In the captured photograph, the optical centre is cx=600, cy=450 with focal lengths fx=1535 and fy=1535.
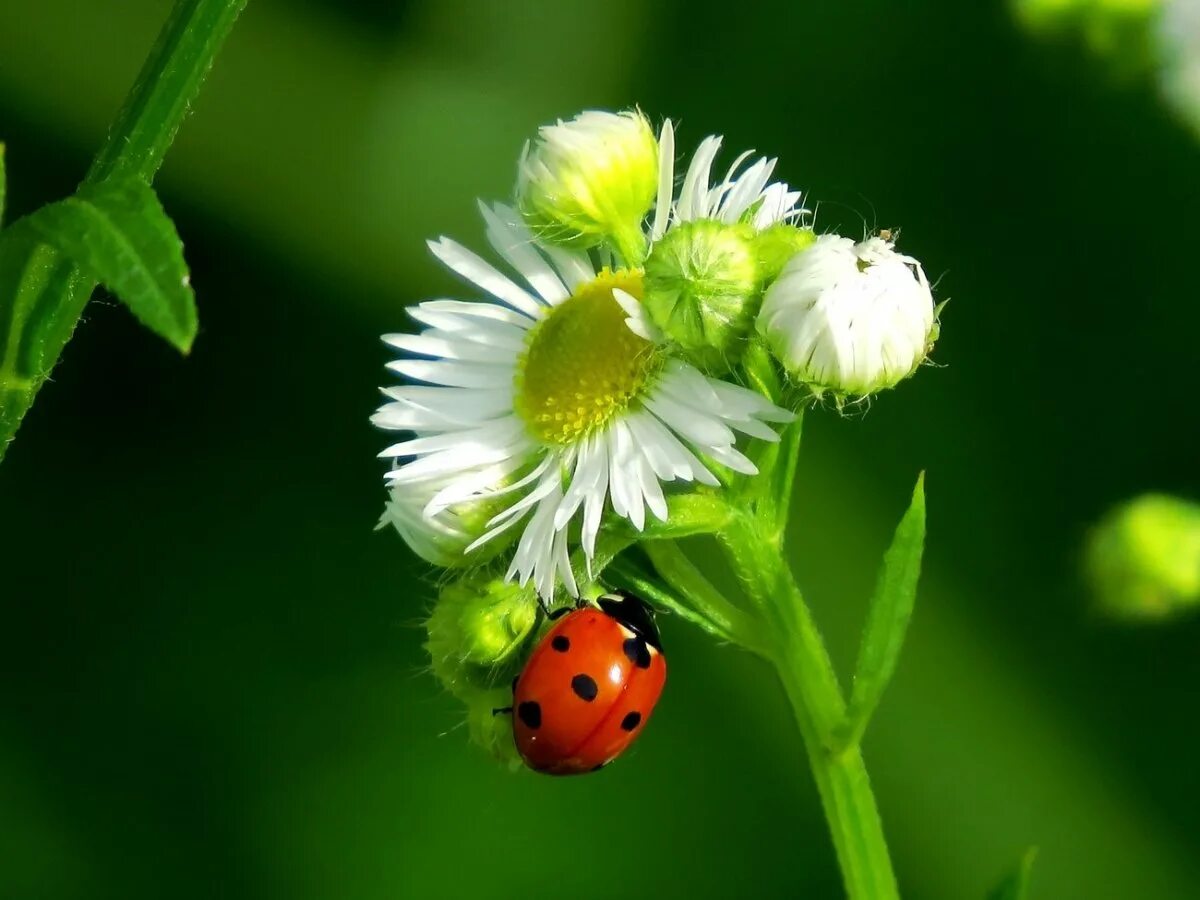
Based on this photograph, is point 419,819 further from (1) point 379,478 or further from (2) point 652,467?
(2) point 652,467

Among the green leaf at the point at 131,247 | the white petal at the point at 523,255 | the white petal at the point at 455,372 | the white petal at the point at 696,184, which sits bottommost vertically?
the green leaf at the point at 131,247

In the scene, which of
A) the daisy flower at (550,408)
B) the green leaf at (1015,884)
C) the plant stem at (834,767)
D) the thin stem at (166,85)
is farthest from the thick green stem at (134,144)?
the green leaf at (1015,884)

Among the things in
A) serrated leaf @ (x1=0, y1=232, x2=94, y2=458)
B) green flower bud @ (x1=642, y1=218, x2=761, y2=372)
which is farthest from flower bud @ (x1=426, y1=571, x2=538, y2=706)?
serrated leaf @ (x1=0, y1=232, x2=94, y2=458)

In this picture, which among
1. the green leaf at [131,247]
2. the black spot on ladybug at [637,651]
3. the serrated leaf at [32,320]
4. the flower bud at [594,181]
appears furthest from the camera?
the black spot on ladybug at [637,651]

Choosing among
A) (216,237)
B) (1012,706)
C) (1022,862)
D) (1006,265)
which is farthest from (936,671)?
(216,237)

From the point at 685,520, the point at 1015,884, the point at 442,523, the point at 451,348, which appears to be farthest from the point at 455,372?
the point at 1015,884

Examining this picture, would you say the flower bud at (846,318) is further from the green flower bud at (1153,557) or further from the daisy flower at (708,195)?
the green flower bud at (1153,557)
